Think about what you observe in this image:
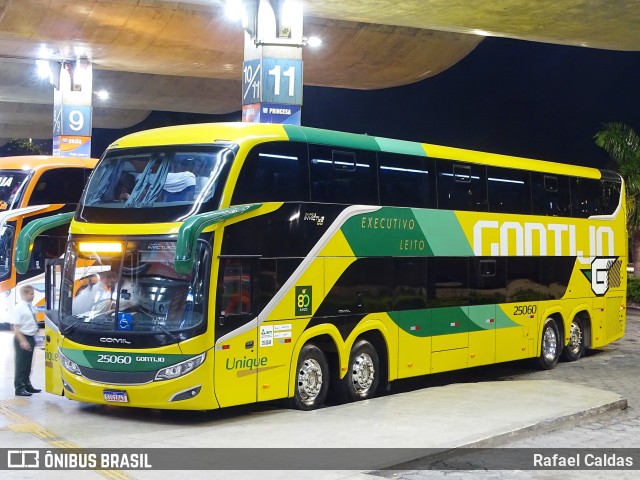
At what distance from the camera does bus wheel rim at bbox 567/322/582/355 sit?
20.9 meters

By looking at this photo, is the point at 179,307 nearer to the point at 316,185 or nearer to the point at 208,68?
the point at 316,185

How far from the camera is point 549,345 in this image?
2008 centimetres

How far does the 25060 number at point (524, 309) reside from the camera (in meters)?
18.7

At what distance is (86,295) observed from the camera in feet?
42.2

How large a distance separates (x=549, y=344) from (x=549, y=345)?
2 cm

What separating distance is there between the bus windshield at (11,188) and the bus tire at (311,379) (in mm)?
11333

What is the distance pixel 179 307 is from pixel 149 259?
0.71 metres

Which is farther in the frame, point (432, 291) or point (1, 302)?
point (1, 302)

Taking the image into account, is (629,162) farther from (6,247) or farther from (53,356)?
(53,356)

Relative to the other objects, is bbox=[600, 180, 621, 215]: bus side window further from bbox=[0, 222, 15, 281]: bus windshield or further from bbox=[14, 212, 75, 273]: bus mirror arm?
bbox=[0, 222, 15, 281]: bus windshield

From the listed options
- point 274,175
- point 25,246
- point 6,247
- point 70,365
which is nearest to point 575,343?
point 274,175

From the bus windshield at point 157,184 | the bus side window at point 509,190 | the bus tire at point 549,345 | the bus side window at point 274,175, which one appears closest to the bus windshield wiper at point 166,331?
the bus windshield at point 157,184

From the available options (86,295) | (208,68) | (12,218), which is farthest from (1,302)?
(208,68)

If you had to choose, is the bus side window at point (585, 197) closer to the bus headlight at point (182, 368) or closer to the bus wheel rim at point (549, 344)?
the bus wheel rim at point (549, 344)
